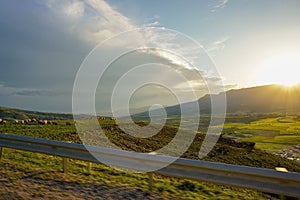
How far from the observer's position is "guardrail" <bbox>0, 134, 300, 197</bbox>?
571 centimetres

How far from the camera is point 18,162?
10.5 metres

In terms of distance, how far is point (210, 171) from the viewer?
21.4ft

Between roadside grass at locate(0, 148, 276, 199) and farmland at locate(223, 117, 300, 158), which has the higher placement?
roadside grass at locate(0, 148, 276, 199)

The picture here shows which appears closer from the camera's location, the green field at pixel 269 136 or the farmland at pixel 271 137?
the farmland at pixel 271 137

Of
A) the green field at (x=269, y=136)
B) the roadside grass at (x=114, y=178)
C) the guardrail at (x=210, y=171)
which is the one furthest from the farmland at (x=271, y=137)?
the guardrail at (x=210, y=171)

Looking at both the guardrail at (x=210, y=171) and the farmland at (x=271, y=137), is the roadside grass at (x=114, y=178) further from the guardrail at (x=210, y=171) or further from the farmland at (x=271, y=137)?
the farmland at (x=271, y=137)

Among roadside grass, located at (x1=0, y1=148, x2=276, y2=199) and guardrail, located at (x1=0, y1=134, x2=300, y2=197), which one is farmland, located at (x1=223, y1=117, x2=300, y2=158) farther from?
guardrail, located at (x1=0, y1=134, x2=300, y2=197)

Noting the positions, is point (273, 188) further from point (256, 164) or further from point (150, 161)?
point (256, 164)

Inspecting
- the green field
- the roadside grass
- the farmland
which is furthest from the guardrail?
the green field

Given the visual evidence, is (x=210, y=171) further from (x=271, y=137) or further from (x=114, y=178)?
(x=271, y=137)

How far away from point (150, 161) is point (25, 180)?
12.2 feet

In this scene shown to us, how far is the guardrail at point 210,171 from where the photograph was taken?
5707 mm

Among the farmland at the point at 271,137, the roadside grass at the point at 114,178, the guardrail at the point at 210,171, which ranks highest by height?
the guardrail at the point at 210,171

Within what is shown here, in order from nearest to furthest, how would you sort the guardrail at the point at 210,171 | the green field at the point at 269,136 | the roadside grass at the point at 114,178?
the guardrail at the point at 210,171 < the roadside grass at the point at 114,178 < the green field at the point at 269,136
